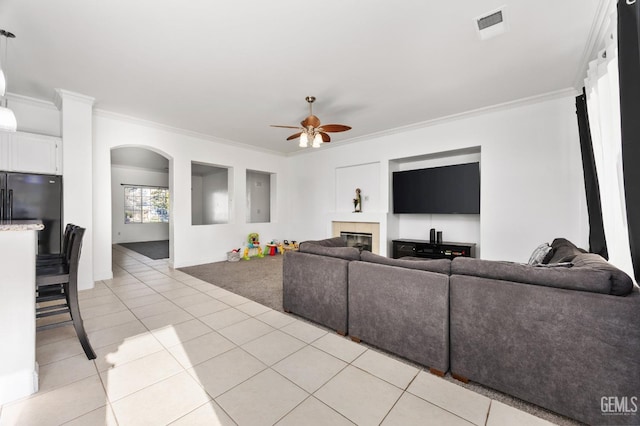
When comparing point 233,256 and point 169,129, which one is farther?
point 233,256

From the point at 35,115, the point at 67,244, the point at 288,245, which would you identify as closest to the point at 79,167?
the point at 35,115

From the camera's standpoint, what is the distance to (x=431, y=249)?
16.0 feet

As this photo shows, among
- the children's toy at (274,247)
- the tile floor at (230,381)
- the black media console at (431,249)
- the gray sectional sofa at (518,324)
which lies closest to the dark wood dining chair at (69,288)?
the tile floor at (230,381)

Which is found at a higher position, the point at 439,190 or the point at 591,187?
the point at 439,190

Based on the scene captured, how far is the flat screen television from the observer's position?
4582mm

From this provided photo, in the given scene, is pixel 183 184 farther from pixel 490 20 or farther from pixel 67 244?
pixel 490 20

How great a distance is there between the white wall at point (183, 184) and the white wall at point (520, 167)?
364 centimetres

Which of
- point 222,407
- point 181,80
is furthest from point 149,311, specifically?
point 181,80

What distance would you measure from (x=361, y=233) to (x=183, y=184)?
3916 millimetres

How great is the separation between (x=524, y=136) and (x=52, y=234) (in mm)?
7080

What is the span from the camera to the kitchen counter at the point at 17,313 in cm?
161

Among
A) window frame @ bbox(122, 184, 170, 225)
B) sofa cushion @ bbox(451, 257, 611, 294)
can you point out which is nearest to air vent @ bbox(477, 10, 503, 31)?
sofa cushion @ bbox(451, 257, 611, 294)

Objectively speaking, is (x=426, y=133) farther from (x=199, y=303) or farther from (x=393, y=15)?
(x=199, y=303)

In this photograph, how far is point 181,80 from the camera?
335 cm
